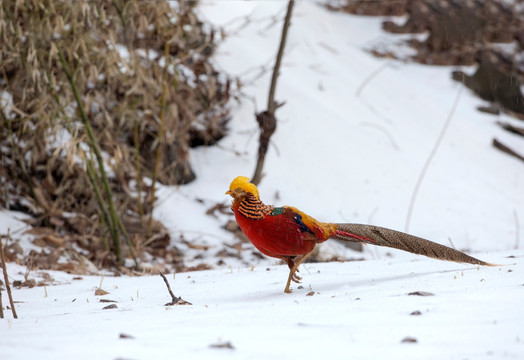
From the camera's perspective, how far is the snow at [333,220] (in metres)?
1.77

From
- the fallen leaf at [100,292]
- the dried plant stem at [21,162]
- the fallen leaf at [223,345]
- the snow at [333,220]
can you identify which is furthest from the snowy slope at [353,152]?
the fallen leaf at [223,345]

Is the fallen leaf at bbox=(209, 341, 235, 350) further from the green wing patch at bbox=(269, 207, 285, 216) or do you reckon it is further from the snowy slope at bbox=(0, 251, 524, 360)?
the green wing patch at bbox=(269, 207, 285, 216)

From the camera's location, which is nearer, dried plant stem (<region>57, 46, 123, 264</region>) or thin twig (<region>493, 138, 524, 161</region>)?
dried plant stem (<region>57, 46, 123, 264</region>)

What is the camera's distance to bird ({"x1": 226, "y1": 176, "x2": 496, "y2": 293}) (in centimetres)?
268

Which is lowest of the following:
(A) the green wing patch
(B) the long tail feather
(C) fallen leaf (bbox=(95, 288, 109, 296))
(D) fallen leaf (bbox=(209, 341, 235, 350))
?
(C) fallen leaf (bbox=(95, 288, 109, 296))

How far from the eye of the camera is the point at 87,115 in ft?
18.6

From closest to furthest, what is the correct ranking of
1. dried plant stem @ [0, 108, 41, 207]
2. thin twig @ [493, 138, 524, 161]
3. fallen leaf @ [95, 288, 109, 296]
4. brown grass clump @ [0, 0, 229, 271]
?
1. fallen leaf @ [95, 288, 109, 296]
2. brown grass clump @ [0, 0, 229, 271]
3. dried plant stem @ [0, 108, 41, 207]
4. thin twig @ [493, 138, 524, 161]

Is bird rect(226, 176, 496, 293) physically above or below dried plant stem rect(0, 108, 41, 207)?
above

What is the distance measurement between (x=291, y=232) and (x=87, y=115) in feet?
11.8

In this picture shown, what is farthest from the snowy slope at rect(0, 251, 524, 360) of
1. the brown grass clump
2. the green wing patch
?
the brown grass clump

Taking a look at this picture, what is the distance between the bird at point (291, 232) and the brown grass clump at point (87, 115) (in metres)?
2.18

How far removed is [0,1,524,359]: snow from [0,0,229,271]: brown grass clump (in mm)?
352

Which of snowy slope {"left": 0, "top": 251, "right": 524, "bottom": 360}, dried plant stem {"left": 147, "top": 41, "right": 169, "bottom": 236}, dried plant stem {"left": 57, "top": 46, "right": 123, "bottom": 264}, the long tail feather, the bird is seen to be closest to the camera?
snowy slope {"left": 0, "top": 251, "right": 524, "bottom": 360}

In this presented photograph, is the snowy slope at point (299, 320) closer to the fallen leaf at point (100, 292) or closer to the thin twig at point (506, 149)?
the fallen leaf at point (100, 292)
